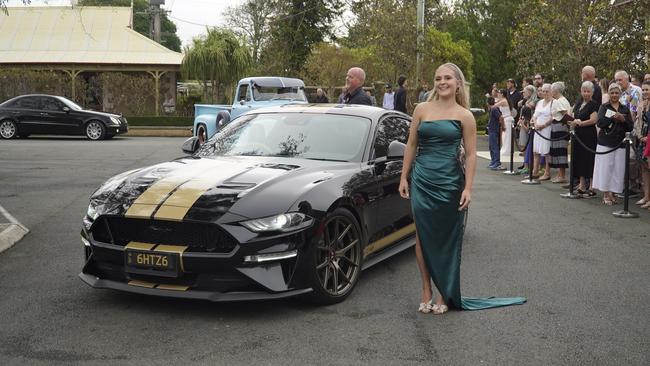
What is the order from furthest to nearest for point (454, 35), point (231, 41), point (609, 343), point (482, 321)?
point (454, 35) → point (231, 41) → point (482, 321) → point (609, 343)

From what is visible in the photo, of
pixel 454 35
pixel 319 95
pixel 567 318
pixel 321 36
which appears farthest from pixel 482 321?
pixel 454 35

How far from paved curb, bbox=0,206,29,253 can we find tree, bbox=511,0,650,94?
15.6 meters

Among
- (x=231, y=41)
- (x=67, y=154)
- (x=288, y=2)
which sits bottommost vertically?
(x=67, y=154)

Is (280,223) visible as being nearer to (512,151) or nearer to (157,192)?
(157,192)

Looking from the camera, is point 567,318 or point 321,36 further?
point 321,36

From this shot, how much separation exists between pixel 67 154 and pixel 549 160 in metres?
11.9

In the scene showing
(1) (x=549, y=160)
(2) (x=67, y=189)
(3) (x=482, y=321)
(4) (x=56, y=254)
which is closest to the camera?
(3) (x=482, y=321)

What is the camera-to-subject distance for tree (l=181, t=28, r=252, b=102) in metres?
37.3

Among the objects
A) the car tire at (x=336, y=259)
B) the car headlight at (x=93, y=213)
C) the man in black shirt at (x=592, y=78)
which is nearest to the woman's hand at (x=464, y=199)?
the car tire at (x=336, y=259)

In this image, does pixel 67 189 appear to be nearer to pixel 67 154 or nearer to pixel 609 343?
pixel 67 154

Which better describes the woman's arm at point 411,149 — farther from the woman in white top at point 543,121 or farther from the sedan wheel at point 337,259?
the woman in white top at point 543,121

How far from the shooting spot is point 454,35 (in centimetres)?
5516

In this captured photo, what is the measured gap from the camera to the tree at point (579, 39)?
63.8 feet

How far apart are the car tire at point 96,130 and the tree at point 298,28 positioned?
21.2 m
